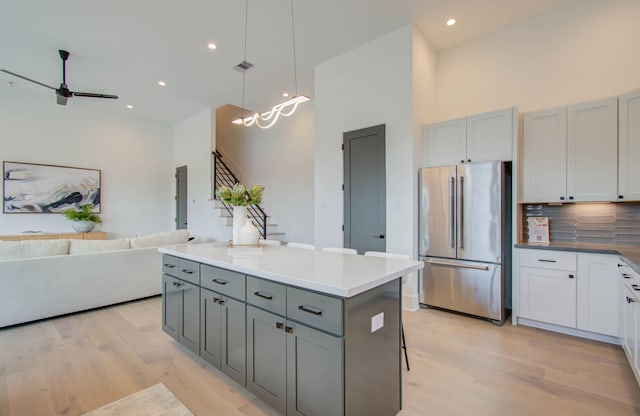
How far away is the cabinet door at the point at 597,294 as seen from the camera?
Result: 2680mm

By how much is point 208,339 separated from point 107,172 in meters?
6.49

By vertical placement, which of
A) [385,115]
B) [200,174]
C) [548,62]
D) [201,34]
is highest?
[201,34]

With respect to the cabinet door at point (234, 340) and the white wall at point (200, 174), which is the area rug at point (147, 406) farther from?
the white wall at point (200, 174)

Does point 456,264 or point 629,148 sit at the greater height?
point 629,148

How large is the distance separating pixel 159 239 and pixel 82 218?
3.26 m

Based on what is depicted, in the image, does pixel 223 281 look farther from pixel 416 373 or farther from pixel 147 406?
pixel 416 373

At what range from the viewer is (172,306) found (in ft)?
9.05

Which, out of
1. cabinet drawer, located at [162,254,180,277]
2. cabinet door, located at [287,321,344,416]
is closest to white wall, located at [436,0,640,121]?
cabinet door, located at [287,321,344,416]

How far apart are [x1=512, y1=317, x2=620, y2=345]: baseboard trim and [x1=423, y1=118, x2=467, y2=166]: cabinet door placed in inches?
78.7

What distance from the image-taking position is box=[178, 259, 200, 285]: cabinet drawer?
243 cm

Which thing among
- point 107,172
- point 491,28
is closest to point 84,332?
point 107,172

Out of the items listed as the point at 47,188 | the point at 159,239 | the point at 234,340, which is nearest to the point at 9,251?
the point at 159,239

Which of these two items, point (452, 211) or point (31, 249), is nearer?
point (31, 249)

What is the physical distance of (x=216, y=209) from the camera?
660 cm
